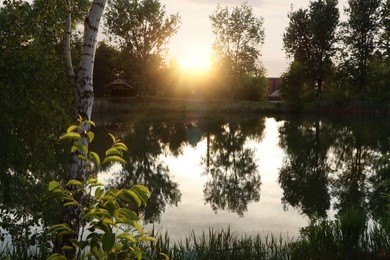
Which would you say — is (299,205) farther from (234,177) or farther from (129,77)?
(129,77)

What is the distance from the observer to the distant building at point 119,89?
73.8m

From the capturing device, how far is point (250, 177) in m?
21.4

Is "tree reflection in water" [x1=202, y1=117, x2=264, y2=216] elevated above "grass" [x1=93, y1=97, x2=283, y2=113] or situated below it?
below

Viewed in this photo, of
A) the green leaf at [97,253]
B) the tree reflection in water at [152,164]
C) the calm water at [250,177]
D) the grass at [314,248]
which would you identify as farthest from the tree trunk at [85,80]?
the tree reflection in water at [152,164]

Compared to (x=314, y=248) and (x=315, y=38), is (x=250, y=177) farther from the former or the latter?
(x=315, y=38)

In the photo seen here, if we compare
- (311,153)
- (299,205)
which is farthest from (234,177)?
(311,153)

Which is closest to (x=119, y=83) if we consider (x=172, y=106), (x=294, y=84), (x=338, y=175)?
(x=172, y=106)

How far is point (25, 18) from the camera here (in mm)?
7582

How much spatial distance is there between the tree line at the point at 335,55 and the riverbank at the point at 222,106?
1.99 metres

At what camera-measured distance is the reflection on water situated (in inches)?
369

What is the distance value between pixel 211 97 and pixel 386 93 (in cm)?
3222

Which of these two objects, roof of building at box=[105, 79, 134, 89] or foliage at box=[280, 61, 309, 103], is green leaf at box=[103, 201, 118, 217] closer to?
roof of building at box=[105, 79, 134, 89]

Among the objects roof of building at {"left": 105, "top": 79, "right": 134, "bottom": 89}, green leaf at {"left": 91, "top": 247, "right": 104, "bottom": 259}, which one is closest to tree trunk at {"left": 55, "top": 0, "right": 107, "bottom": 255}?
green leaf at {"left": 91, "top": 247, "right": 104, "bottom": 259}

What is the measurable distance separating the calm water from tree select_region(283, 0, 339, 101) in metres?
41.9
